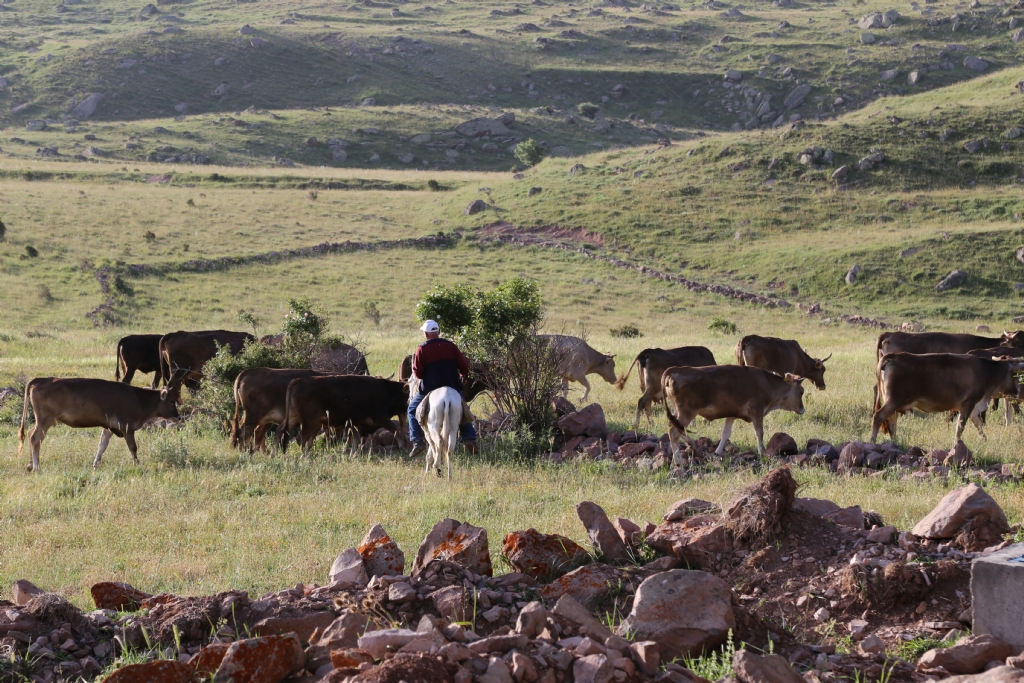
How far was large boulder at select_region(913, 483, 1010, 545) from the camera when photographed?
25.9 ft

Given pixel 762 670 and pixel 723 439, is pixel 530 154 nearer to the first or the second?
pixel 723 439

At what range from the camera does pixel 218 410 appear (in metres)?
16.8

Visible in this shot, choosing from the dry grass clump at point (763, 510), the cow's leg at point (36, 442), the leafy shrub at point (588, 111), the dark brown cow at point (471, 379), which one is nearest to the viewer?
the dry grass clump at point (763, 510)

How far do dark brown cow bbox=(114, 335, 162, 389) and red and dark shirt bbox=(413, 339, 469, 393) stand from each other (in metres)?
9.76

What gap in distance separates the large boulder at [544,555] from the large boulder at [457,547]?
10.1 inches

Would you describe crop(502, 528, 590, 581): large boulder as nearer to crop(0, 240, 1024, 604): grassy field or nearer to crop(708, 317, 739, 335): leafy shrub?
crop(0, 240, 1024, 604): grassy field

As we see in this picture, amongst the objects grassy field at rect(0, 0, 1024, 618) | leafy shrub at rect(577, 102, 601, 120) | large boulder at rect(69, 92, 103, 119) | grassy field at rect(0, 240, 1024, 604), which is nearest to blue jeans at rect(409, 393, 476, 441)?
grassy field at rect(0, 240, 1024, 604)

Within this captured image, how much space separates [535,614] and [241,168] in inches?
2924

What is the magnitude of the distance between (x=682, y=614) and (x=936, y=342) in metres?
16.0

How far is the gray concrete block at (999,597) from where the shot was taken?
6270mm

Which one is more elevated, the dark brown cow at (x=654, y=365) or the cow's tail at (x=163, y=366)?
the dark brown cow at (x=654, y=365)

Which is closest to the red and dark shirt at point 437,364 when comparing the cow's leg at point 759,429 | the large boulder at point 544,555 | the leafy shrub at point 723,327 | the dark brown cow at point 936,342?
the cow's leg at point 759,429

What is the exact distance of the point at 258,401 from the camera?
15133mm

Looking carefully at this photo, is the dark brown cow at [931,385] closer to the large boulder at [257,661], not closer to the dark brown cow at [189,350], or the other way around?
the large boulder at [257,661]
